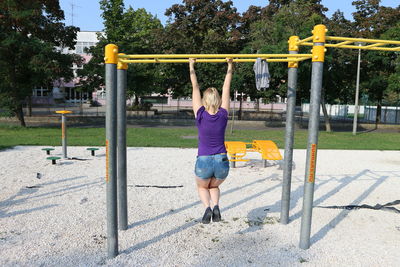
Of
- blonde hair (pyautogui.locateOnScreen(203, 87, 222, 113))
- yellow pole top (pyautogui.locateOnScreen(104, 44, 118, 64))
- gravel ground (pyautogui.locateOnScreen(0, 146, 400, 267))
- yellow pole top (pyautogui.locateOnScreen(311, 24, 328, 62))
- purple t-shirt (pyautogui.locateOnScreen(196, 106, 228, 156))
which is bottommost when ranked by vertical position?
gravel ground (pyautogui.locateOnScreen(0, 146, 400, 267))

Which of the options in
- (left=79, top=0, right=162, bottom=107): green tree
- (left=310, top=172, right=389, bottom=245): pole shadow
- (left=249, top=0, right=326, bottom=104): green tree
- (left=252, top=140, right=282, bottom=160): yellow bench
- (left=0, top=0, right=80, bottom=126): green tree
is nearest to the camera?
(left=310, top=172, right=389, bottom=245): pole shadow

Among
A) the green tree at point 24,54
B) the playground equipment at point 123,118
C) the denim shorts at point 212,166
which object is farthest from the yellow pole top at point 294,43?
the green tree at point 24,54

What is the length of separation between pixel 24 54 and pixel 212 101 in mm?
15911

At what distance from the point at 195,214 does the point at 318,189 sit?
9.18 feet

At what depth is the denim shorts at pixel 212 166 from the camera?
133 inches

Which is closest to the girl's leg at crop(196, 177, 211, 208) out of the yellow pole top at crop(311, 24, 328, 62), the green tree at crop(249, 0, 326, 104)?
the yellow pole top at crop(311, 24, 328, 62)

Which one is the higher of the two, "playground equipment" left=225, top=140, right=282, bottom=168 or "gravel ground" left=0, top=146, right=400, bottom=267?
"playground equipment" left=225, top=140, right=282, bottom=168

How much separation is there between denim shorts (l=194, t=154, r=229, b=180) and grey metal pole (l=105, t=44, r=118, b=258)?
91 centimetres

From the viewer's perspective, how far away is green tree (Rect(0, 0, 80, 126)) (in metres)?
15.7

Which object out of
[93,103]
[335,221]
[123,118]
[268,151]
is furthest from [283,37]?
[93,103]

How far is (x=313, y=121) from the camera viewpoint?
355cm

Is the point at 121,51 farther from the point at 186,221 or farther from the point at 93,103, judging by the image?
the point at 93,103

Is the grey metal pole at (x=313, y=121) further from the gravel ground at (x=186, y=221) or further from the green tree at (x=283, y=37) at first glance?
the green tree at (x=283, y=37)

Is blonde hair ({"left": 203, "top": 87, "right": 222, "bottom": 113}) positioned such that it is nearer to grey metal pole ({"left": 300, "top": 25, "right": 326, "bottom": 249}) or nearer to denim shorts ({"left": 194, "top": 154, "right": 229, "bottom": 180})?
denim shorts ({"left": 194, "top": 154, "right": 229, "bottom": 180})
